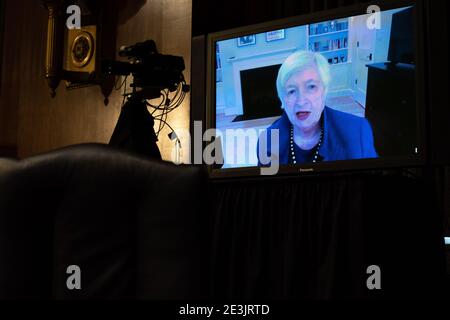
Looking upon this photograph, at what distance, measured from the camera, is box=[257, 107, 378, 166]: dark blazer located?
2.54 m

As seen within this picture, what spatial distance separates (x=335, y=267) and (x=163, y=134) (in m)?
1.68

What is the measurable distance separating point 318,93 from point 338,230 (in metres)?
0.76

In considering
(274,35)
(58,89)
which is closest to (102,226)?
(274,35)

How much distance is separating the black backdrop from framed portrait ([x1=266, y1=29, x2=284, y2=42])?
0.64 metres

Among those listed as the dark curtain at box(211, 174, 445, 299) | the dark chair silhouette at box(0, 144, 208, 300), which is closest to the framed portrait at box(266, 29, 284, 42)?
the dark curtain at box(211, 174, 445, 299)

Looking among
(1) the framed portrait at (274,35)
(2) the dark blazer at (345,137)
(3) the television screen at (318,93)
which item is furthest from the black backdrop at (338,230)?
(1) the framed portrait at (274,35)

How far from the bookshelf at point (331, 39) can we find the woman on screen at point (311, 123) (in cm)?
3

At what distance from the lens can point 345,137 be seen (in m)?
2.60

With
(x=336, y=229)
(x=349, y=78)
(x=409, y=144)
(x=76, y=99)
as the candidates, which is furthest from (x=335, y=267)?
(x=76, y=99)

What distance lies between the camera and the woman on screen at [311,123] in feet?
8.44

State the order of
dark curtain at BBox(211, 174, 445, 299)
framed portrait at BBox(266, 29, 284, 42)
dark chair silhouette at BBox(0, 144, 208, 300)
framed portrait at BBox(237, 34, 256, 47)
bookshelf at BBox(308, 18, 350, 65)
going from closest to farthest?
dark chair silhouette at BBox(0, 144, 208, 300) → dark curtain at BBox(211, 174, 445, 299) → bookshelf at BBox(308, 18, 350, 65) → framed portrait at BBox(266, 29, 284, 42) → framed portrait at BBox(237, 34, 256, 47)

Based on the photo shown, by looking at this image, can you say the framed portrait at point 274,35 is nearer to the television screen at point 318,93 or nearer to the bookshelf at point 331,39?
the television screen at point 318,93

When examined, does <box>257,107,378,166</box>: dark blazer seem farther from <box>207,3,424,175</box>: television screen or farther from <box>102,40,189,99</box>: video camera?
<box>102,40,189,99</box>: video camera

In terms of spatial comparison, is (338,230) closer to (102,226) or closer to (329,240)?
(329,240)
